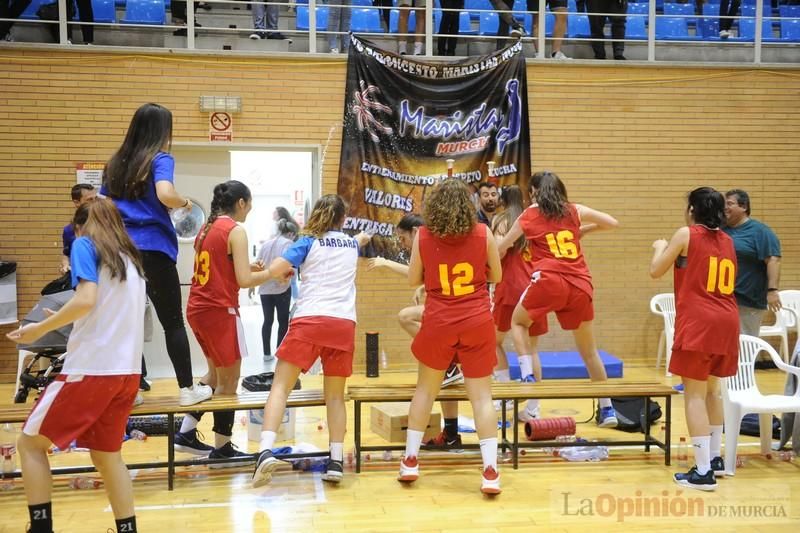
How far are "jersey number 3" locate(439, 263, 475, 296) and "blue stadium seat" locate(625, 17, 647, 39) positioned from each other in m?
7.61

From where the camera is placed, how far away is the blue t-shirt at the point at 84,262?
143 inches

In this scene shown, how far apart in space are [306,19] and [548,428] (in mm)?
6810

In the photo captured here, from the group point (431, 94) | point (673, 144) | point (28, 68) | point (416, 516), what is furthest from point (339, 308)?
point (673, 144)

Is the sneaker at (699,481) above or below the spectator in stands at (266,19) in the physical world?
below

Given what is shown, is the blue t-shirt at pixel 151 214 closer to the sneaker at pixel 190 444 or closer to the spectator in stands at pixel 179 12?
the sneaker at pixel 190 444

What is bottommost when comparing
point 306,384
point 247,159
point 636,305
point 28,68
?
point 306,384

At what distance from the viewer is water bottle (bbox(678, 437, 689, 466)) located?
236 inches

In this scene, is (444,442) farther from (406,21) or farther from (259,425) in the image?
(406,21)

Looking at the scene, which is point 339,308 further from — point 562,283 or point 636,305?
point 636,305

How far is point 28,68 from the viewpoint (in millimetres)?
9172

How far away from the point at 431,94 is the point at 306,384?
3954 millimetres

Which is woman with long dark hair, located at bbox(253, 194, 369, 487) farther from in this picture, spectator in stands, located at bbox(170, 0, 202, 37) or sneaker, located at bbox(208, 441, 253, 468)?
spectator in stands, located at bbox(170, 0, 202, 37)

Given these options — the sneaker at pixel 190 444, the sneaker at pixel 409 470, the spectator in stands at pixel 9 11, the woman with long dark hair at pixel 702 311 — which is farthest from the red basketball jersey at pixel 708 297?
the spectator in stands at pixel 9 11

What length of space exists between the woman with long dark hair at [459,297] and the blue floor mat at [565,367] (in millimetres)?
3724
